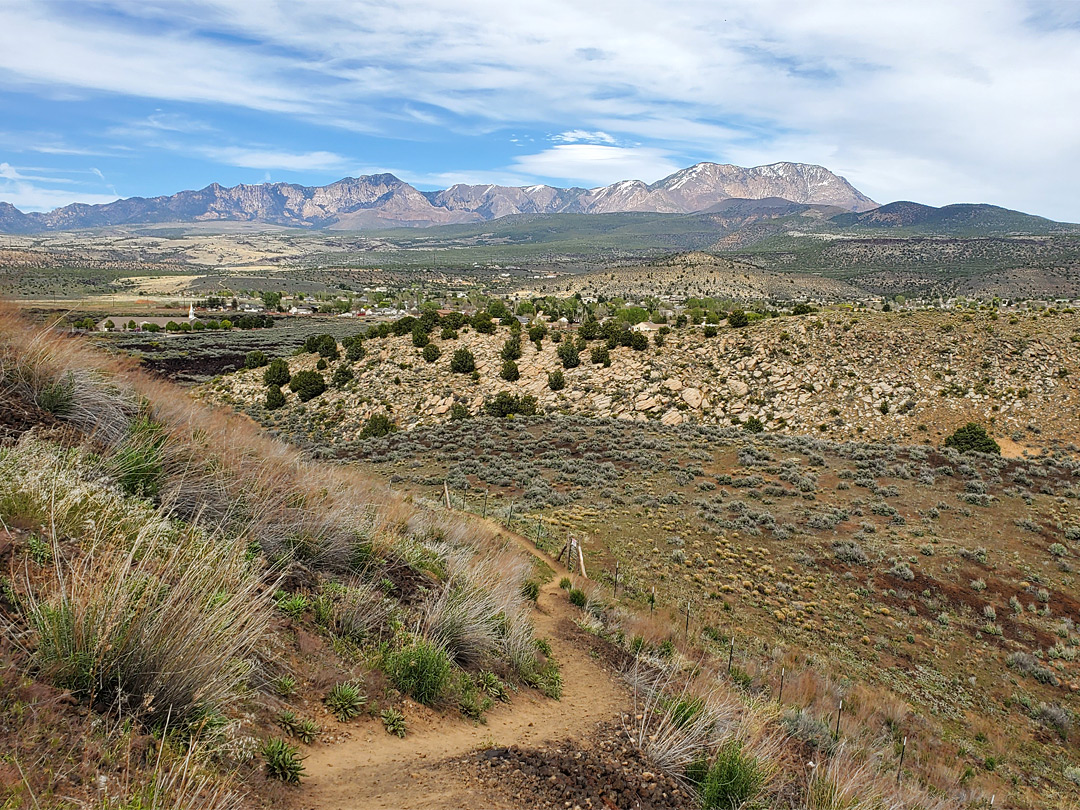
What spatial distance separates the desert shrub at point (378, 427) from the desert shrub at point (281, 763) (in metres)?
25.4

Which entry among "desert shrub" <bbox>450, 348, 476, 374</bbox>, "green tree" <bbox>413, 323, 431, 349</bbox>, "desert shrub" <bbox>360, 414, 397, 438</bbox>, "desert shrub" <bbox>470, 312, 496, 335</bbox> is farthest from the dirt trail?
"desert shrub" <bbox>470, 312, 496, 335</bbox>

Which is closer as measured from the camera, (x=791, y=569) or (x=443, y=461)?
(x=791, y=569)

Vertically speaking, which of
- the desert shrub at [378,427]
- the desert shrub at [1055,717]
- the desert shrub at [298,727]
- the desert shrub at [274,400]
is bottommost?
the desert shrub at [1055,717]

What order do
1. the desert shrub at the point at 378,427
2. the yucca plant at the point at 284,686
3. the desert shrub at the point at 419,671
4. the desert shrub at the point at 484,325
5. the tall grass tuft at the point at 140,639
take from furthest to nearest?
the desert shrub at the point at 484,325 → the desert shrub at the point at 378,427 → the desert shrub at the point at 419,671 → the yucca plant at the point at 284,686 → the tall grass tuft at the point at 140,639

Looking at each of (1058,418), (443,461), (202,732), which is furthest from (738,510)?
(1058,418)

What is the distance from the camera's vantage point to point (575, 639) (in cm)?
801

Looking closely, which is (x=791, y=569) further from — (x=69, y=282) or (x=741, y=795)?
(x=69, y=282)

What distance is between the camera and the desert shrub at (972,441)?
Answer: 23.8 m

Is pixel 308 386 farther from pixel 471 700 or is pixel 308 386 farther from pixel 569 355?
pixel 471 700

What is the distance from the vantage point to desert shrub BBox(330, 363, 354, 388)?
112 ft

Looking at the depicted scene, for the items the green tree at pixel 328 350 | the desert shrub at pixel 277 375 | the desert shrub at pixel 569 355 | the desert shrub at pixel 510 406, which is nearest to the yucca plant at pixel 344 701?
the desert shrub at pixel 510 406

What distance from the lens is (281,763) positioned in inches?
131

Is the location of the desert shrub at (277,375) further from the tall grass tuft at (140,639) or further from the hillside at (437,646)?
the tall grass tuft at (140,639)

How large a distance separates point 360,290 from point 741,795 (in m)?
150
